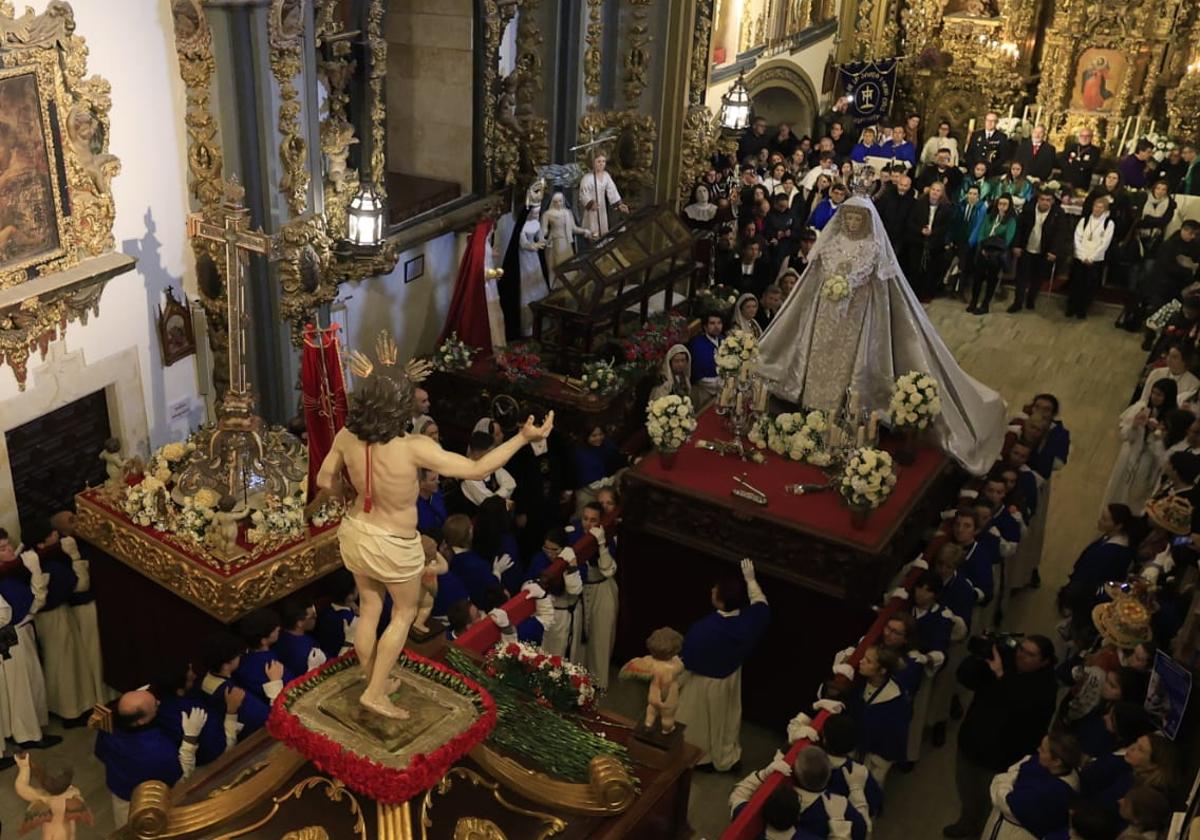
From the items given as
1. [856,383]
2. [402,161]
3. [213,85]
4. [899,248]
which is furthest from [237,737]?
[899,248]

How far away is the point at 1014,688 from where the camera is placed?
7.54m

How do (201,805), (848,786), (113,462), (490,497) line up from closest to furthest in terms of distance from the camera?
1. (201,805)
2. (848,786)
3. (113,462)
4. (490,497)

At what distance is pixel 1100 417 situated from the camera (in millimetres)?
14031

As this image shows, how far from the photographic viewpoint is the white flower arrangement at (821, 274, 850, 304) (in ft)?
31.7

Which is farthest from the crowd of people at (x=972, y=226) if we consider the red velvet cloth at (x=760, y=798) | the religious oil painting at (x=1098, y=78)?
the red velvet cloth at (x=760, y=798)

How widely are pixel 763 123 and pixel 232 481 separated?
12.8 m

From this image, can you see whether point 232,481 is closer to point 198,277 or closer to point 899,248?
point 198,277

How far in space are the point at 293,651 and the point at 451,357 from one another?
4633 millimetres

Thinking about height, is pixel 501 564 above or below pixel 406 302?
below

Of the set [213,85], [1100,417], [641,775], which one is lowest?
[1100,417]

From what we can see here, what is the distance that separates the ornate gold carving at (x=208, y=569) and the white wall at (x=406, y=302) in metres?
3.31

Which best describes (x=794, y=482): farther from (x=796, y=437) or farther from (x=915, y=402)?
(x=915, y=402)

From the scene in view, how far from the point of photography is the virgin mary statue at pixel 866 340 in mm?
9734

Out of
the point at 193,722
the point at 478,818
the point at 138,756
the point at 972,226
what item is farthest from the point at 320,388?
the point at 972,226
